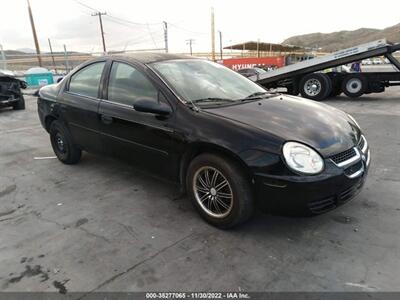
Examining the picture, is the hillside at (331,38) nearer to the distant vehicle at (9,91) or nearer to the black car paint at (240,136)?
A: the distant vehicle at (9,91)

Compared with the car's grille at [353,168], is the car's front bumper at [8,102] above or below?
below

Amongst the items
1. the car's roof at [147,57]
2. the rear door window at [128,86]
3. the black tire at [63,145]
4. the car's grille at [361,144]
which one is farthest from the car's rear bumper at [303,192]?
the black tire at [63,145]

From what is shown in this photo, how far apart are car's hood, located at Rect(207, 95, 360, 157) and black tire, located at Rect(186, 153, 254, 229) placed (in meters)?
0.42

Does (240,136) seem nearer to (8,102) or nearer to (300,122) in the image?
(300,122)

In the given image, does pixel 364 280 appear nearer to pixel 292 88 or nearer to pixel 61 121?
pixel 61 121

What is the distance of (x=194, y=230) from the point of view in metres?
3.22

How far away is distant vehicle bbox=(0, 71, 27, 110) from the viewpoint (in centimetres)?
1077

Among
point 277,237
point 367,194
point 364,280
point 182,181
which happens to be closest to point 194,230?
point 182,181

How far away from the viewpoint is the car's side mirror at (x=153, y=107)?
331 cm

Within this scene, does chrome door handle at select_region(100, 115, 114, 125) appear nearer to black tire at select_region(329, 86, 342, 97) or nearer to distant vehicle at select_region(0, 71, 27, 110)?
distant vehicle at select_region(0, 71, 27, 110)

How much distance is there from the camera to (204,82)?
3.76 metres

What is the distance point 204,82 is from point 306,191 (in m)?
1.70

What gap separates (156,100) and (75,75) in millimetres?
1924

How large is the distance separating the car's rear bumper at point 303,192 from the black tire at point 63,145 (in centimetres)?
316
